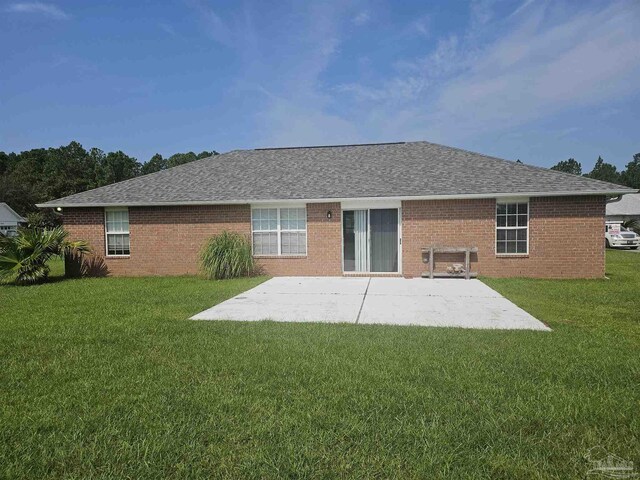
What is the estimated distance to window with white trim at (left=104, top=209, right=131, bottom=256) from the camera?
48.0ft

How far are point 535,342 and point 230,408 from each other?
170 inches

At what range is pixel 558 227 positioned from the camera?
1248 cm

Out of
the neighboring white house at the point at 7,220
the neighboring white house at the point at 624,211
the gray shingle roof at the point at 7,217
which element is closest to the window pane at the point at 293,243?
the neighboring white house at the point at 624,211

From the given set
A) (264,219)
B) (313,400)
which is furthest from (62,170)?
(313,400)

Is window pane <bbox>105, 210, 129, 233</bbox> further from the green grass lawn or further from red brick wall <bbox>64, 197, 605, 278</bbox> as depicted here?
the green grass lawn

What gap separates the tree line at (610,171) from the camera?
92.5 m

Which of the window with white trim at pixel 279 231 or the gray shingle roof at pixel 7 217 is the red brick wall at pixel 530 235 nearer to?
the window with white trim at pixel 279 231

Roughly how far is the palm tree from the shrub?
16.3ft

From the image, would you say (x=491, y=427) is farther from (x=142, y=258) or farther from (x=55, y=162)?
(x=55, y=162)

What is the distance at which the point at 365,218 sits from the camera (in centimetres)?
1365

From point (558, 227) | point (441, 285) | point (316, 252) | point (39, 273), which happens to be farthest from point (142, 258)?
point (558, 227)

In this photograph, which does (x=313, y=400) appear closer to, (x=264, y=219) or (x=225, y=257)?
(x=225, y=257)

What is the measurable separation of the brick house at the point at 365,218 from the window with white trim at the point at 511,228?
33 millimetres

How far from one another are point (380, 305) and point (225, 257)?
652 cm
